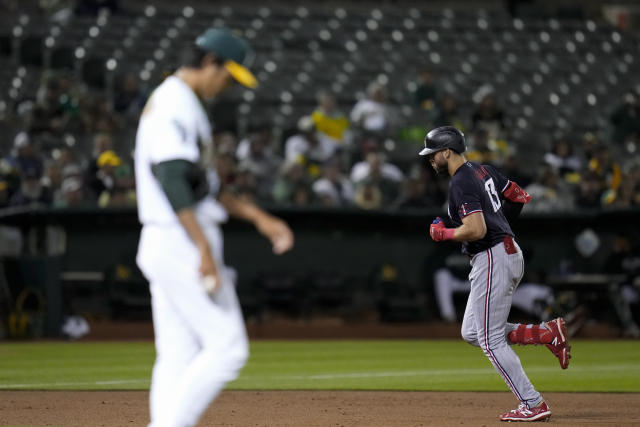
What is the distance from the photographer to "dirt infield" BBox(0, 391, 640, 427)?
7.42m

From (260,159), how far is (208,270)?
13599 mm

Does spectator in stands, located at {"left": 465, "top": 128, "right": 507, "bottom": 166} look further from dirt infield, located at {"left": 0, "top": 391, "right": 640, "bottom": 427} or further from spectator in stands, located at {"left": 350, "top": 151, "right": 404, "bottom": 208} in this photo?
dirt infield, located at {"left": 0, "top": 391, "right": 640, "bottom": 427}

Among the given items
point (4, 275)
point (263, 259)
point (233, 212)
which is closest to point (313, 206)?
point (263, 259)

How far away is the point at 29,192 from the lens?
54.7 ft

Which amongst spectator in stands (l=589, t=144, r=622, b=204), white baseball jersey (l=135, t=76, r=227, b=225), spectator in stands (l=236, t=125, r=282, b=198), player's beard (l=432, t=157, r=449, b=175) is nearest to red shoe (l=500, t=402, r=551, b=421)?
player's beard (l=432, t=157, r=449, b=175)

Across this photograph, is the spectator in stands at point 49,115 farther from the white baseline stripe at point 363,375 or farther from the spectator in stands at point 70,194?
the white baseline stripe at point 363,375

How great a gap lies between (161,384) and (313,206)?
1239 centimetres

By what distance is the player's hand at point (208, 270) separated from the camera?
468cm

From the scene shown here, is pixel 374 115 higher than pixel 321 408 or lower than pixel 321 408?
lower

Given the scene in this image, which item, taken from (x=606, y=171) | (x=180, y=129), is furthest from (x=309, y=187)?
(x=180, y=129)

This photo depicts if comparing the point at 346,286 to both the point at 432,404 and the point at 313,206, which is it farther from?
the point at 432,404

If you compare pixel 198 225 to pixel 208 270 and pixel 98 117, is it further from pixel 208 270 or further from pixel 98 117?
pixel 98 117

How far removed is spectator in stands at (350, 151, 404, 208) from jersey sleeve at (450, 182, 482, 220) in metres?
10.3

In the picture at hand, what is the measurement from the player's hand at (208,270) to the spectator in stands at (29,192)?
12.5 m
